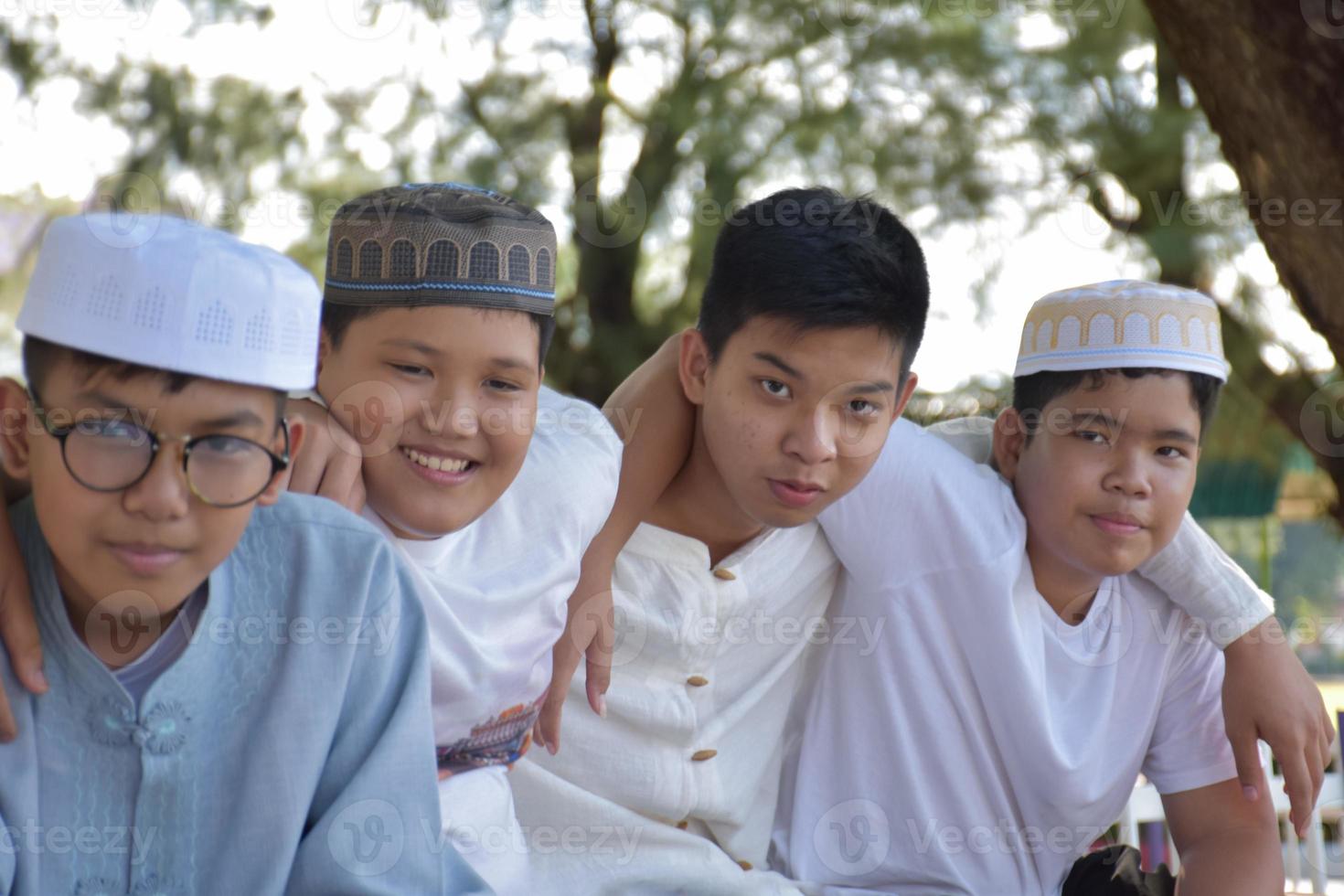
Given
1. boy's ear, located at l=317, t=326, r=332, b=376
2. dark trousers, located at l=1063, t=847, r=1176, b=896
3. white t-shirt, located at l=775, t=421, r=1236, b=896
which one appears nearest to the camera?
Result: boy's ear, located at l=317, t=326, r=332, b=376

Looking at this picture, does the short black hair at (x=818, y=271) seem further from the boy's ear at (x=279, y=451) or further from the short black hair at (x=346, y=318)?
the boy's ear at (x=279, y=451)

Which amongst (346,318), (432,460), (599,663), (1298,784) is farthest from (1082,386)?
(346,318)

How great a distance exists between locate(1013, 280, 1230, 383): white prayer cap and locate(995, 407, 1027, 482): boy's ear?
0.39 ft

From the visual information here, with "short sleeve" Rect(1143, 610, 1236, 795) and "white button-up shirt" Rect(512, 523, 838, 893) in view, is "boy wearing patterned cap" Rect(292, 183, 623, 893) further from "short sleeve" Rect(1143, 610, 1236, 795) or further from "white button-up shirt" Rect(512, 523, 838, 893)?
"short sleeve" Rect(1143, 610, 1236, 795)

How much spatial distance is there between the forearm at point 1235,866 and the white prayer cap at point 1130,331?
3.04 feet

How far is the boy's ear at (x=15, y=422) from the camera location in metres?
1.53

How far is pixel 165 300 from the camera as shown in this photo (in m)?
1.48

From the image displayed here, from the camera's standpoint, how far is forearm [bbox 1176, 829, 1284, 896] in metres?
2.53

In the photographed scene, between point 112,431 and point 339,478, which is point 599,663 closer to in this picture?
point 339,478

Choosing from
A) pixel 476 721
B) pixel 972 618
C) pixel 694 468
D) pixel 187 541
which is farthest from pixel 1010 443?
pixel 187 541

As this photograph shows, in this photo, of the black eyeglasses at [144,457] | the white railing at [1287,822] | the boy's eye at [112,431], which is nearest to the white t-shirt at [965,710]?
the white railing at [1287,822]

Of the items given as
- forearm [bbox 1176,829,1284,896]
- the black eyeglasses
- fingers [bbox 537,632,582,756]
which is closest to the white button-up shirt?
fingers [bbox 537,632,582,756]

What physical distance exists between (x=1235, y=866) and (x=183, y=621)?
2019 millimetres

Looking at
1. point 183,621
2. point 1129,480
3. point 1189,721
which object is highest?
point 1129,480
